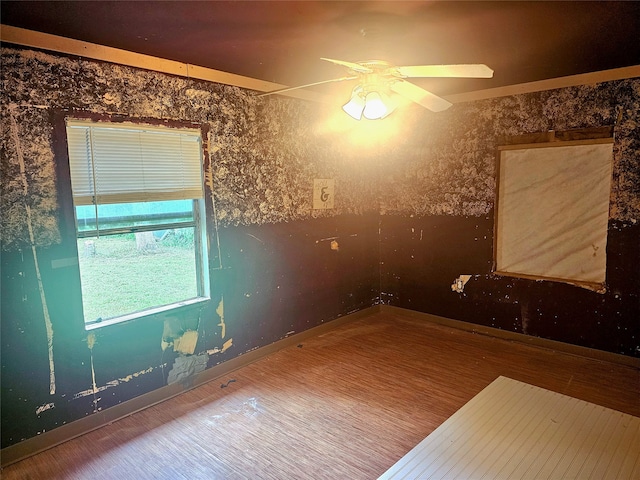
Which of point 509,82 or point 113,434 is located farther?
point 509,82

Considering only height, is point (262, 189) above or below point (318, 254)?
above

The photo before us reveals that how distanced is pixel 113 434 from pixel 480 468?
219 cm

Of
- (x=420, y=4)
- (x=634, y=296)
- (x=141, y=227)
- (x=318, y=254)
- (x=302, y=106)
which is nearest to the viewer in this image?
(x=420, y=4)

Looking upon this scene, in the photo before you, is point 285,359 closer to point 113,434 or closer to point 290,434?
point 290,434


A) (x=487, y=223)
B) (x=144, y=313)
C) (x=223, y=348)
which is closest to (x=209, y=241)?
(x=144, y=313)

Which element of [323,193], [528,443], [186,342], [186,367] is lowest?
[528,443]

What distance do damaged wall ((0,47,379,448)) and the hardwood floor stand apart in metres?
0.27

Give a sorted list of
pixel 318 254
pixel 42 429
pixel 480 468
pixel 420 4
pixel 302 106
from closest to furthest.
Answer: pixel 420 4 → pixel 480 468 → pixel 42 429 → pixel 302 106 → pixel 318 254

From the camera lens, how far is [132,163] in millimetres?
2674

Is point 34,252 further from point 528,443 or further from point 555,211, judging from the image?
point 555,211

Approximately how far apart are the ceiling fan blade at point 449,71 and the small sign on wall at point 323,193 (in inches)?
73.0

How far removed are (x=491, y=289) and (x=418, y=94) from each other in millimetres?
2300

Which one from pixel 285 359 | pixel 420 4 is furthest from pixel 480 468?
pixel 420 4

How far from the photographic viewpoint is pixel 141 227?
9.23 ft
